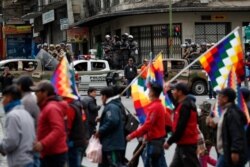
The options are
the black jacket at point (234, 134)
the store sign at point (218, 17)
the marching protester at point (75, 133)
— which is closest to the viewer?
the black jacket at point (234, 134)

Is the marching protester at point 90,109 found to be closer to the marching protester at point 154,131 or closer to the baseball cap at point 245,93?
the marching protester at point 154,131

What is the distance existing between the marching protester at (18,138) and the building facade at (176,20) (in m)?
32.2

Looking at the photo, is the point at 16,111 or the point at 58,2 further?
the point at 58,2

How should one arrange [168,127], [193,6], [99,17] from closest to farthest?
1. [168,127]
2. [193,6]
3. [99,17]

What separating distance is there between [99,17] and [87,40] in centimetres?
721

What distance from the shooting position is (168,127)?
449 inches

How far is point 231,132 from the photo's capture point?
8.73m

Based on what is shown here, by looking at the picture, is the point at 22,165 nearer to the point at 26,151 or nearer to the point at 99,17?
the point at 26,151

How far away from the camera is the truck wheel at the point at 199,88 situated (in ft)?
99.7

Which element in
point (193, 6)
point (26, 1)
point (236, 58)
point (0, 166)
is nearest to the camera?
point (236, 58)

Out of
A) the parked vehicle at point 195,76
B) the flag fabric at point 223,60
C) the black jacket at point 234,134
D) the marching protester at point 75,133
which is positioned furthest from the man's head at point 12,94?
the parked vehicle at point 195,76

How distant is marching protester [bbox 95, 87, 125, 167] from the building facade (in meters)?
29.2

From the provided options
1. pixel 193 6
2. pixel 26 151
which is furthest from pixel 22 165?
pixel 193 6

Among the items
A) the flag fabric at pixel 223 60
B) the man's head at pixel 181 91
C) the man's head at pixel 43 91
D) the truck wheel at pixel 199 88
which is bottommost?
the truck wheel at pixel 199 88
